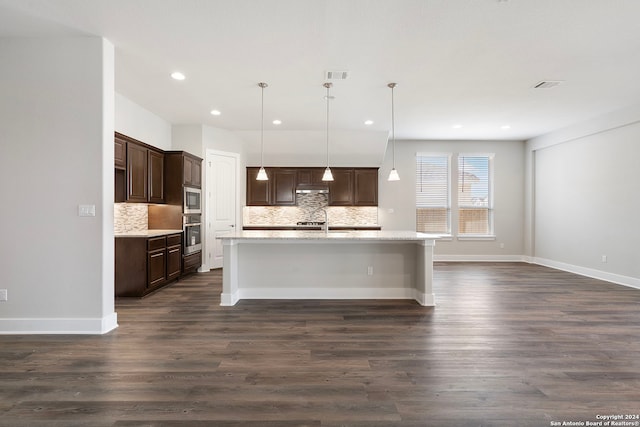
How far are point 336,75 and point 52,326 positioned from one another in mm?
4247

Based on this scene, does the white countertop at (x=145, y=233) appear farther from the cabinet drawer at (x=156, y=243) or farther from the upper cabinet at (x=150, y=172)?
the upper cabinet at (x=150, y=172)

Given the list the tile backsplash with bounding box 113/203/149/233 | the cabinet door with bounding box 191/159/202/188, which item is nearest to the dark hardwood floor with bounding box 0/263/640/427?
the tile backsplash with bounding box 113/203/149/233

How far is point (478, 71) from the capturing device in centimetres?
399

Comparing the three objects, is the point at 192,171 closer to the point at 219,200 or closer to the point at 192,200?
the point at 192,200

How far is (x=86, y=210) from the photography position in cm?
324

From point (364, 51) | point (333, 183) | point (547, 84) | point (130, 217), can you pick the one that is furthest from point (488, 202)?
Answer: point (130, 217)

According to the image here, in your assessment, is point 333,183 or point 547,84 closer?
point 547,84

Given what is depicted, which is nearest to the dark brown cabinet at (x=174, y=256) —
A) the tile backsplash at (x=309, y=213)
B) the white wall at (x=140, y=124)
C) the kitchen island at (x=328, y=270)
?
the kitchen island at (x=328, y=270)

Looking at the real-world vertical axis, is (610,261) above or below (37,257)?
below

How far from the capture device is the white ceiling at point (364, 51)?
2.79 meters

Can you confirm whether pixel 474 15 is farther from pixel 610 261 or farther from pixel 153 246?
pixel 610 261

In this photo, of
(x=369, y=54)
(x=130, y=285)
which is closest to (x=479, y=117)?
(x=369, y=54)

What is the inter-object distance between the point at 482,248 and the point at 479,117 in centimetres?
360

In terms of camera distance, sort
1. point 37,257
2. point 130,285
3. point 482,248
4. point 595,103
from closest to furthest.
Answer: point 37,257
point 130,285
point 595,103
point 482,248
